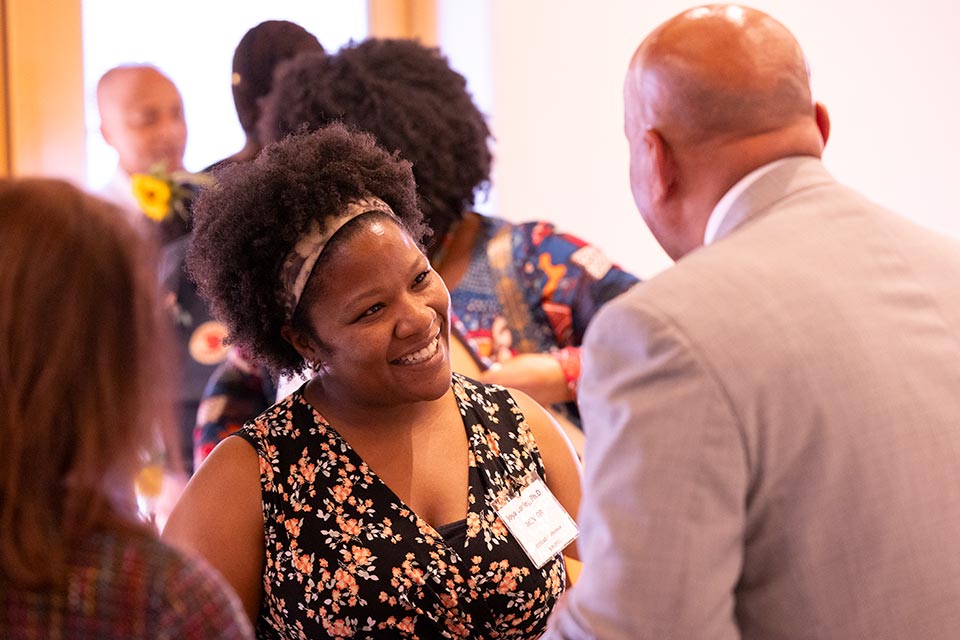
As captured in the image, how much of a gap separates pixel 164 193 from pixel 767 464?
237 cm

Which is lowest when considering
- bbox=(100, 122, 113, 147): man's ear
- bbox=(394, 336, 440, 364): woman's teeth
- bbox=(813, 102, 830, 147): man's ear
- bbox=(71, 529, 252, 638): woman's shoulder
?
bbox=(394, 336, 440, 364): woman's teeth

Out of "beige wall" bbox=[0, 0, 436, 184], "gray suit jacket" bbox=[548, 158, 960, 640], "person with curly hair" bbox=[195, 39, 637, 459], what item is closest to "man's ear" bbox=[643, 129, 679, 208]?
"gray suit jacket" bbox=[548, 158, 960, 640]

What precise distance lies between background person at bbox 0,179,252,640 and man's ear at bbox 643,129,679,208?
81 centimetres

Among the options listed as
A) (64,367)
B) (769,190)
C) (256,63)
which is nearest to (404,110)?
(256,63)

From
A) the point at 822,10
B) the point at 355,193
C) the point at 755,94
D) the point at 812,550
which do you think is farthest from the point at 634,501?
the point at 822,10

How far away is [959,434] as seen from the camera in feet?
5.18

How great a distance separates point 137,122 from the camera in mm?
3678

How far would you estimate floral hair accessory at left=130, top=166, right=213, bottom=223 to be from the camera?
3.42 meters

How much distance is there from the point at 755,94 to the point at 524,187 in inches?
123

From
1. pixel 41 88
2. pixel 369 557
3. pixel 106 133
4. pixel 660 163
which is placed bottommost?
pixel 369 557

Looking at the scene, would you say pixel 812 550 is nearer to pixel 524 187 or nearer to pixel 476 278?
pixel 476 278

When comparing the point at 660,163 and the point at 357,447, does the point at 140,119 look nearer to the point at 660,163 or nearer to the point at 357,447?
the point at 357,447

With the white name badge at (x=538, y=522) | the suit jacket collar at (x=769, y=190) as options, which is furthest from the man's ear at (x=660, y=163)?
the white name badge at (x=538, y=522)

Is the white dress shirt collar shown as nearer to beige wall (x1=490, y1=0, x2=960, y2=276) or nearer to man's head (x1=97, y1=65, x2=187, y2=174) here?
man's head (x1=97, y1=65, x2=187, y2=174)
